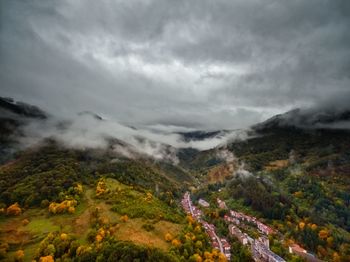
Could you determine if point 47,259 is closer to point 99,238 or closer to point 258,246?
point 99,238

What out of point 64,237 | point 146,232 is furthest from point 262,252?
point 64,237

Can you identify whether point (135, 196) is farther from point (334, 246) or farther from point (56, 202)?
point (334, 246)

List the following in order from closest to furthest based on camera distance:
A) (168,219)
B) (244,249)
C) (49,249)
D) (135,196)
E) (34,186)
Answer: (49,249), (244,249), (168,219), (34,186), (135,196)

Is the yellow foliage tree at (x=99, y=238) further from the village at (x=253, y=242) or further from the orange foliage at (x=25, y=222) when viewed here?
the village at (x=253, y=242)

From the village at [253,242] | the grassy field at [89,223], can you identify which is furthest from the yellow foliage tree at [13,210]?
the village at [253,242]

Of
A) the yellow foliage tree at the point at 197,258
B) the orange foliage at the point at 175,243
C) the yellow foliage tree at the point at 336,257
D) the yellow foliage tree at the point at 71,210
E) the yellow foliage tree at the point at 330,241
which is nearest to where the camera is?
the yellow foliage tree at the point at 197,258

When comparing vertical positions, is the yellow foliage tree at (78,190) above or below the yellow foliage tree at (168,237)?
above

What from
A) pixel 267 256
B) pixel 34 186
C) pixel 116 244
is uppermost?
pixel 34 186

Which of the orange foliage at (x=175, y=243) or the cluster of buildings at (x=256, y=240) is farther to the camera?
the cluster of buildings at (x=256, y=240)

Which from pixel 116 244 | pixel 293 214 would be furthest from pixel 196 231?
pixel 293 214

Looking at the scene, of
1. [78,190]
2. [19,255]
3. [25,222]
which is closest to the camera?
[19,255]

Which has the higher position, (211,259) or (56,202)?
(56,202)
